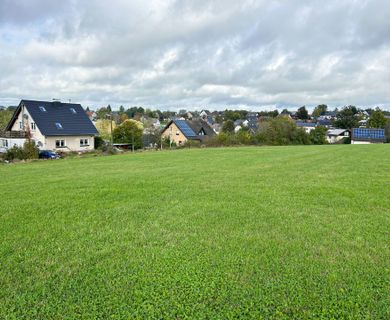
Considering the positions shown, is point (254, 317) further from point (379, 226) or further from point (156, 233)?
point (379, 226)

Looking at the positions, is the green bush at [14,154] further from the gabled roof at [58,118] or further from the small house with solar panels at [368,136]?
the small house with solar panels at [368,136]

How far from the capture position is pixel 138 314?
2488mm

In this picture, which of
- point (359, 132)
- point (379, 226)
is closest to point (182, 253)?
point (379, 226)

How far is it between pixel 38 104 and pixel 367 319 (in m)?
35.8

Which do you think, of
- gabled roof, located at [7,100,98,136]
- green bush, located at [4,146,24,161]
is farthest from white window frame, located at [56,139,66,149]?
green bush, located at [4,146,24,161]

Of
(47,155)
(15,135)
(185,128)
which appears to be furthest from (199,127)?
(47,155)

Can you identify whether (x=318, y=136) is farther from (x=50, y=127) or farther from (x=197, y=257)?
(x=197, y=257)

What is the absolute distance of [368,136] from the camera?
4922 centimetres

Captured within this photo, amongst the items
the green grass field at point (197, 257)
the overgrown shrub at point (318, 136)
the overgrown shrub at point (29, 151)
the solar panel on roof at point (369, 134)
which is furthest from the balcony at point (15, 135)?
the solar panel on roof at point (369, 134)

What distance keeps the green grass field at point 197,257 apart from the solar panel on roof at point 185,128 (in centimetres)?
4384

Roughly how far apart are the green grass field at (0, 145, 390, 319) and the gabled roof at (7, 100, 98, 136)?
26.6 metres

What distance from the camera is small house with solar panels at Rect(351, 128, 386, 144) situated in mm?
48312

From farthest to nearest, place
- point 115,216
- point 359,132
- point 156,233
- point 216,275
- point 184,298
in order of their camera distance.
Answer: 1. point 359,132
2. point 115,216
3. point 156,233
4. point 216,275
5. point 184,298

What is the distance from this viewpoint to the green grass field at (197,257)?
8.48ft
